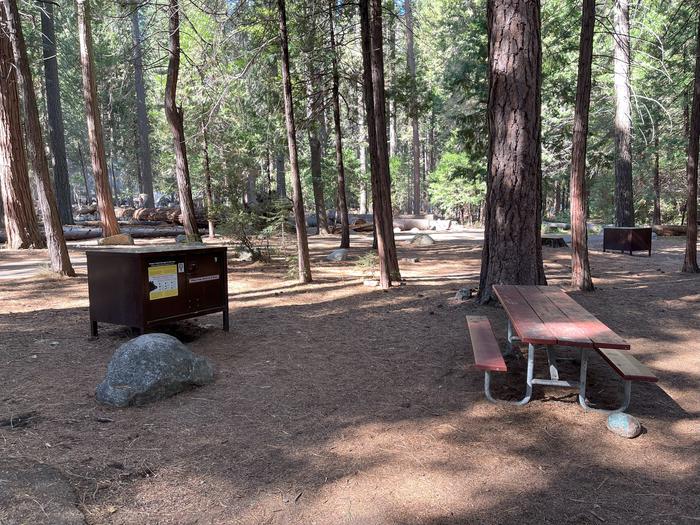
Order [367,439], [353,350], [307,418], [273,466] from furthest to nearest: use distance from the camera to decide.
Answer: [353,350]
[307,418]
[367,439]
[273,466]

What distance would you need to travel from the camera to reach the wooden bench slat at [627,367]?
3.41m

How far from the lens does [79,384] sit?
4.39 m

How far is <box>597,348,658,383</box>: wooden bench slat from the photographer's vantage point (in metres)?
3.41

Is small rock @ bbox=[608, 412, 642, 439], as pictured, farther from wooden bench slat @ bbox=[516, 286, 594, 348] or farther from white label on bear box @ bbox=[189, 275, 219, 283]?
white label on bear box @ bbox=[189, 275, 219, 283]

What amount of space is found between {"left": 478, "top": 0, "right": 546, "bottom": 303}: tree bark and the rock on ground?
5.75 metres

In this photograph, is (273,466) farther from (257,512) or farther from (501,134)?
(501,134)

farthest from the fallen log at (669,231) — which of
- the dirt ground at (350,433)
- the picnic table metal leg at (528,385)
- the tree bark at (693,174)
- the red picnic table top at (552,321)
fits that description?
the picnic table metal leg at (528,385)

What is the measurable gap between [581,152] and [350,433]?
6.69 m

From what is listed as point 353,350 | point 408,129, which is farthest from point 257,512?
point 408,129

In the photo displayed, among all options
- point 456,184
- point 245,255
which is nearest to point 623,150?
point 456,184

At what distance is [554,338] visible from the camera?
3.28 m

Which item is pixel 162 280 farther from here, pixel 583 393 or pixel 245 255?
pixel 245 255

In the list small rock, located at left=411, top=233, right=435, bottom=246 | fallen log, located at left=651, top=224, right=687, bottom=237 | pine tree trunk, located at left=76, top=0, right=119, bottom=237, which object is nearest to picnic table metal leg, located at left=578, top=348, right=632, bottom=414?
pine tree trunk, located at left=76, top=0, right=119, bottom=237

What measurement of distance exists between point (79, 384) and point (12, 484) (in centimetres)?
187
